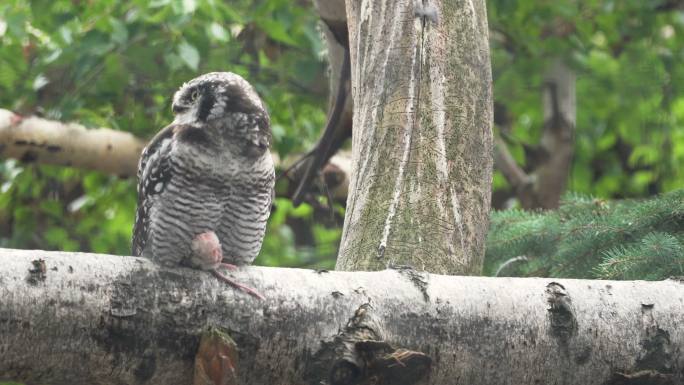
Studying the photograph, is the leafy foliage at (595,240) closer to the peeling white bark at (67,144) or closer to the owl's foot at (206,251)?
the owl's foot at (206,251)

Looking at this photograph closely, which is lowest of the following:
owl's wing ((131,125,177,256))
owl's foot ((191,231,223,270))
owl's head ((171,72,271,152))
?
owl's foot ((191,231,223,270))

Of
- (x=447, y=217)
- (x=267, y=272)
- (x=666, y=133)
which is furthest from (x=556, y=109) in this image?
(x=267, y=272)

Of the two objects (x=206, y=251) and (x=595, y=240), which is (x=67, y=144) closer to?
(x=206, y=251)

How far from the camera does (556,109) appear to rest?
7715mm

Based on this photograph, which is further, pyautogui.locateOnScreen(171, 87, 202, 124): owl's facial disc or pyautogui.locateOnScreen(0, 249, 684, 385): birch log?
pyautogui.locateOnScreen(171, 87, 202, 124): owl's facial disc

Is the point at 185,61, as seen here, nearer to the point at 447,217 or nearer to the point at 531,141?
the point at 447,217

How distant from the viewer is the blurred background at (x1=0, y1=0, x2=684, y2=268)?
222 inches

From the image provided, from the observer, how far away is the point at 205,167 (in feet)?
10.1

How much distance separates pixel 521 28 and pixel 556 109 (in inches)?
34.2

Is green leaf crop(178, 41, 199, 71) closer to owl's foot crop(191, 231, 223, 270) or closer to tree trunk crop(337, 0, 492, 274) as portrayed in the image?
tree trunk crop(337, 0, 492, 274)

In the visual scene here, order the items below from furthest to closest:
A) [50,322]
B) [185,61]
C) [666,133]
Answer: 1. [666,133]
2. [185,61]
3. [50,322]

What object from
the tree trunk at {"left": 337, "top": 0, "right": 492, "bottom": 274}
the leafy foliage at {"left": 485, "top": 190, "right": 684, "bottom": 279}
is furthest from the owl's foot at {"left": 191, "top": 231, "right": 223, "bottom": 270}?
the leafy foliage at {"left": 485, "top": 190, "right": 684, "bottom": 279}

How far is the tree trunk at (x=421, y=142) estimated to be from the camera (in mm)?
3305

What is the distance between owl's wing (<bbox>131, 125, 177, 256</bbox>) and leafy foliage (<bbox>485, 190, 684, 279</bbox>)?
5.11 ft
